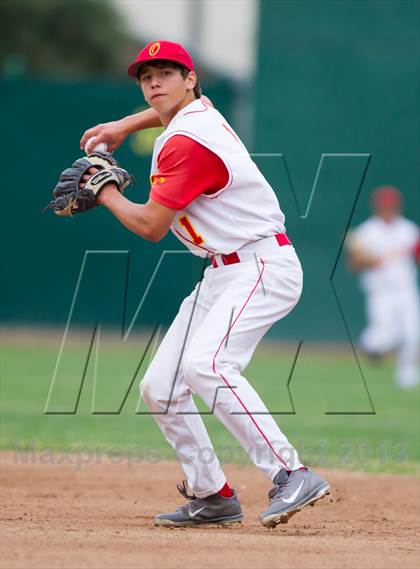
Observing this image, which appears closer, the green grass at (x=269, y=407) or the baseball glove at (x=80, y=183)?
the baseball glove at (x=80, y=183)

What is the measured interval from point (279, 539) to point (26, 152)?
13835mm

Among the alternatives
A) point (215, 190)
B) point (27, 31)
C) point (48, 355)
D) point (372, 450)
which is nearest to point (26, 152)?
point (48, 355)

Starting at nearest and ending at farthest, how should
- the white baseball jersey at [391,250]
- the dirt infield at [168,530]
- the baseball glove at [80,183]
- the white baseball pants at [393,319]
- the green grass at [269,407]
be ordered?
the dirt infield at [168,530] < the baseball glove at [80,183] < the green grass at [269,407] < the white baseball pants at [393,319] < the white baseball jersey at [391,250]

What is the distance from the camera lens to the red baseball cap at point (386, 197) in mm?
14750

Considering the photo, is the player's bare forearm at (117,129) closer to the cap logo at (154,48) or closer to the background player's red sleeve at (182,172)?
the cap logo at (154,48)

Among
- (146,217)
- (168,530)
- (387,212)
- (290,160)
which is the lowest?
(387,212)

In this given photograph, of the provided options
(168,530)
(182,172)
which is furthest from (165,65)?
(168,530)

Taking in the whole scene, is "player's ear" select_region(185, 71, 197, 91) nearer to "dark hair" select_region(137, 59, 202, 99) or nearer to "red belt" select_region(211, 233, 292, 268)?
"dark hair" select_region(137, 59, 202, 99)

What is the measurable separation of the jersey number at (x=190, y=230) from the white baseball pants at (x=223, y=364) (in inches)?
6.3

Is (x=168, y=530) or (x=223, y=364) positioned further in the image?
(x=168, y=530)

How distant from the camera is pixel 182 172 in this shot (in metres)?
4.54

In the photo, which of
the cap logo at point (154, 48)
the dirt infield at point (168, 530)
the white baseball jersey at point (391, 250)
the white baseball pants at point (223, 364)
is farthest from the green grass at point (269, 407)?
the cap logo at point (154, 48)

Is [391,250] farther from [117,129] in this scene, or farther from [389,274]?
[117,129]

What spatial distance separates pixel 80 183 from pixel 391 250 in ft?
34.4
